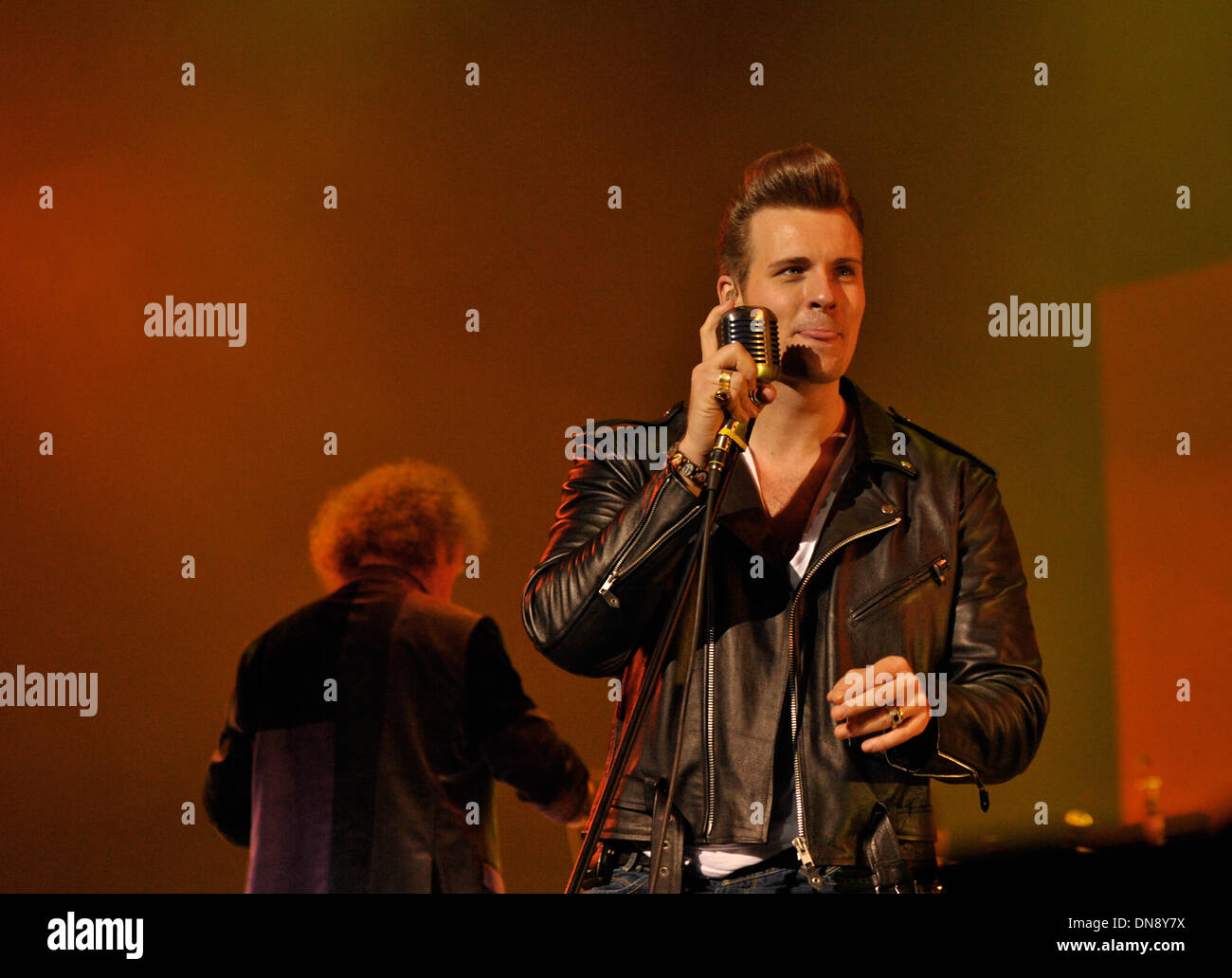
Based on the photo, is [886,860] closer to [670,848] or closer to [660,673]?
[670,848]

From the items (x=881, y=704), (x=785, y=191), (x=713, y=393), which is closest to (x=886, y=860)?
(x=881, y=704)

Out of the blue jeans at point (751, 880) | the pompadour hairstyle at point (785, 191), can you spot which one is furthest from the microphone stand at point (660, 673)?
the pompadour hairstyle at point (785, 191)

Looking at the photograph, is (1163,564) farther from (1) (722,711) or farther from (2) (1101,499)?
(1) (722,711)

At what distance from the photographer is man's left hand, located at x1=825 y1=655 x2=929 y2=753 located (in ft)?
4.98

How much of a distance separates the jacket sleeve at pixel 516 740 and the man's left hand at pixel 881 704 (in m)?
1.14

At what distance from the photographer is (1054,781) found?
2730 mm

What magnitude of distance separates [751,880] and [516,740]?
3.37ft

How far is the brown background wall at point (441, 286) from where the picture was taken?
2.71m

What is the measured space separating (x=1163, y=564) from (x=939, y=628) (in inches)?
43.5

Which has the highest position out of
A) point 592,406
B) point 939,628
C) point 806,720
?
point 592,406

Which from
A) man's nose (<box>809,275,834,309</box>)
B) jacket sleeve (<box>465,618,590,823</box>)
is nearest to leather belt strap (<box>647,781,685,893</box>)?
man's nose (<box>809,275,834,309</box>)

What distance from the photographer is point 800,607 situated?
5.99ft

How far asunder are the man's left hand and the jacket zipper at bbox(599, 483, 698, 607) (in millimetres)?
323

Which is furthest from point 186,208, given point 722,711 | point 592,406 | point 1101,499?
point 1101,499
